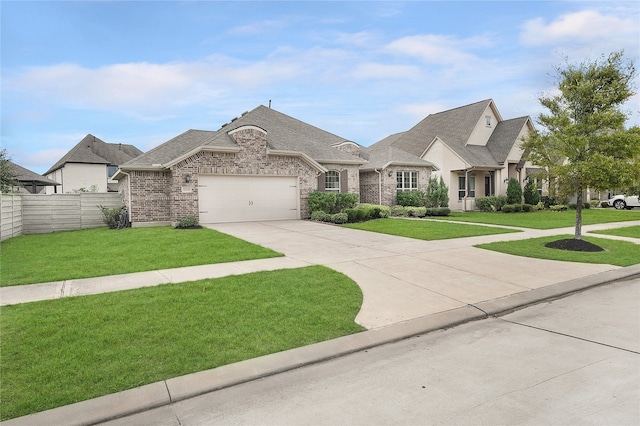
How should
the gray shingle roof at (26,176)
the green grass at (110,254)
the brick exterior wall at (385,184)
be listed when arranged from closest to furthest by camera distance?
the green grass at (110,254) → the brick exterior wall at (385,184) → the gray shingle roof at (26,176)

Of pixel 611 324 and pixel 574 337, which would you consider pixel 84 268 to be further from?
pixel 611 324

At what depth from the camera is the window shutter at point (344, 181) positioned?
72.4 ft

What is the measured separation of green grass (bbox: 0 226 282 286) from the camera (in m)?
8.08

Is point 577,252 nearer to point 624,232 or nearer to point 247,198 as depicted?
point 624,232

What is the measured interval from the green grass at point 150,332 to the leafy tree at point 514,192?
2279 cm

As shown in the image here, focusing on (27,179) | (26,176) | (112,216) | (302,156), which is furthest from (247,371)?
(26,176)

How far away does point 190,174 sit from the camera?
17062 mm

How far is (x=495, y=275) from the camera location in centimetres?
761

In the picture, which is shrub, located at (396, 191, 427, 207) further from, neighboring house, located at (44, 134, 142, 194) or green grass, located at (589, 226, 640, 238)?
neighboring house, located at (44, 134, 142, 194)

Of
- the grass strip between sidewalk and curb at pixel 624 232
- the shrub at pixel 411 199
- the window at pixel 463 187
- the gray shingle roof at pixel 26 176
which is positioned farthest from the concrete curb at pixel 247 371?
the gray shingle roof at pixel 26 176

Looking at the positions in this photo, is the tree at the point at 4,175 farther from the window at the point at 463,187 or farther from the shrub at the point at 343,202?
the window at the point at 463,187

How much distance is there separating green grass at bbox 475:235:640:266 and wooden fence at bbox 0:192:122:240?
54.2ft

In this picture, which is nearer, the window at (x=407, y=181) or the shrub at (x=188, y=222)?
the shrub at (x=188, y=222)

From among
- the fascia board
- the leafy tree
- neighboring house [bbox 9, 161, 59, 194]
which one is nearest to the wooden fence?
the fascia board
